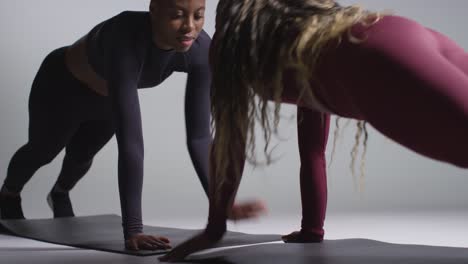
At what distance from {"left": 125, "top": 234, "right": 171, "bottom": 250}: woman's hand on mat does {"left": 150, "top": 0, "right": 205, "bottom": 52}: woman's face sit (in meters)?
0.65

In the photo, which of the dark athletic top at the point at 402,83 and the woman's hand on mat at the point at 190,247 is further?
the woman's hand on mat at the point at 190,247

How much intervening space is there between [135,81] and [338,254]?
0.88m

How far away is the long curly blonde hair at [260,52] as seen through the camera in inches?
82.7

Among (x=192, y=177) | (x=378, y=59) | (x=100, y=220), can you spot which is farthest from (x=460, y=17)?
(x=378, y=59)

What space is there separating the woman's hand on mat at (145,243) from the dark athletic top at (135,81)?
3 centimetres

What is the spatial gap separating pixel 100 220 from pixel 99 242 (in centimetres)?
71

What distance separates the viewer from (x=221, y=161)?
2.35 meters

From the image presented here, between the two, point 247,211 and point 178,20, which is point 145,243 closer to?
point 247,211

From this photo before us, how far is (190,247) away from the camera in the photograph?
8.09 feet

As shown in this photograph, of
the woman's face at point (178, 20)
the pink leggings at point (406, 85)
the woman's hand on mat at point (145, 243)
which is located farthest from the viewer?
the woman's face at point (178, 20)

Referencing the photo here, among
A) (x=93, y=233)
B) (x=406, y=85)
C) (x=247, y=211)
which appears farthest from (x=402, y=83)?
(x=93, y=233)

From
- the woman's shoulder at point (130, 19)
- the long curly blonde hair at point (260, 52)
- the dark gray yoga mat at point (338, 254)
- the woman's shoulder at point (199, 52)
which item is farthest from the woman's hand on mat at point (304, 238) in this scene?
the woman's shoulder at point (130, 19)

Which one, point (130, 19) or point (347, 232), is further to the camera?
point (347, 232)

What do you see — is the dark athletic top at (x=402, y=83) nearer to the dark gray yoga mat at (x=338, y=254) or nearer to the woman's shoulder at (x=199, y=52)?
the dark gray yoga mat at (x=338, y=254)
